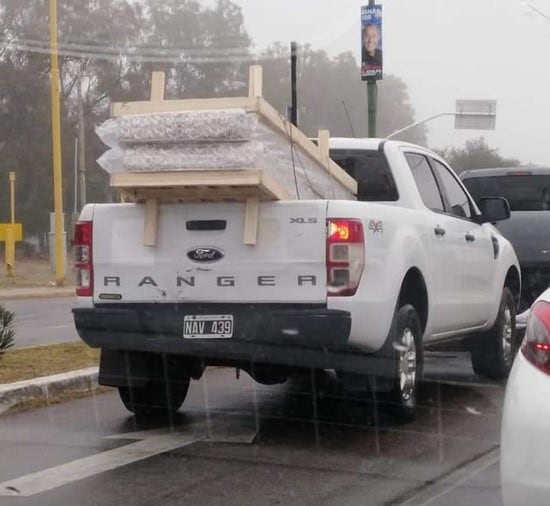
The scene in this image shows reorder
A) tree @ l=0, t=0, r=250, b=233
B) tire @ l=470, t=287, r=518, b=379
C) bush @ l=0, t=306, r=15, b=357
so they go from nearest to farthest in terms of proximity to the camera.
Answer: bush @ l=0, t=306, r=15, b=357, tire @ l=470, t=287, r=518, b=379, tree @ l=0, t=0, r=250, b=233

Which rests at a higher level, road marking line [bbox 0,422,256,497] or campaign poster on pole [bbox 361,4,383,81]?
campaign poster on pole [bbox 361,4,383,81]

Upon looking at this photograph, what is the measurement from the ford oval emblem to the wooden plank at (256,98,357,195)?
0.86 meters

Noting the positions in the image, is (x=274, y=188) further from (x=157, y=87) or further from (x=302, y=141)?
(x=157, y=87)

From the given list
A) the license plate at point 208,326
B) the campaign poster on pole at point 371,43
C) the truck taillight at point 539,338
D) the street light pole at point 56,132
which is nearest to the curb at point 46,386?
the license plate at point 208,326

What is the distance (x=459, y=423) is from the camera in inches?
303

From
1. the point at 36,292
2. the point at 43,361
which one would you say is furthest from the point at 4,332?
the point at 36,292

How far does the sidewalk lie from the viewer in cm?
2592

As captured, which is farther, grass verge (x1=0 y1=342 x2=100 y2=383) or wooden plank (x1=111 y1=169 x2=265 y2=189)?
grass verge (x1=0 y1=342 x2=100 y2=383)

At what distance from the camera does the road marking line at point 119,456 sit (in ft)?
19.3

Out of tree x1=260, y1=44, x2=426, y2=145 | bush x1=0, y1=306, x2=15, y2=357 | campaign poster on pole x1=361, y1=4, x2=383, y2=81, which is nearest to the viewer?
bush x1=0, y1=306, x2=15, y2=357

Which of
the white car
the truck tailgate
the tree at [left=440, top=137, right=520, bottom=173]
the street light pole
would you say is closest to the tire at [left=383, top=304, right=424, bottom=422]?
the truck tailgate

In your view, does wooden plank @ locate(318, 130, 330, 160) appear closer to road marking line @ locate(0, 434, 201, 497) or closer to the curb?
road marking line @ locate(0, 434, 201, 497)

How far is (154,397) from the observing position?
7859mm

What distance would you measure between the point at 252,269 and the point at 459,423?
2028mm
